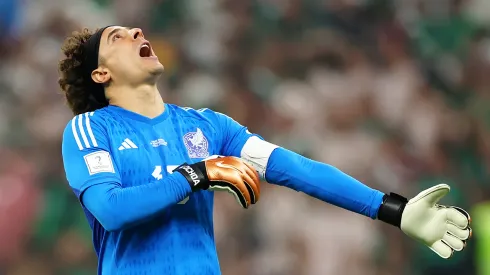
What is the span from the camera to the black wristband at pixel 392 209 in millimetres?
3082

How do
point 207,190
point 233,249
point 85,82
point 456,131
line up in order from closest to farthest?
1. point 207,190
2. point 85,82
3. point 233,249
4. point 456,131

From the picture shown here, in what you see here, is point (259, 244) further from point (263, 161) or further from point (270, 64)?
point (263, 161)

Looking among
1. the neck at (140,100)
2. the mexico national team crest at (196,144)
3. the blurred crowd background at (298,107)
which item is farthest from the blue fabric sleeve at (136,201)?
the blurred crowd background at (298,107)

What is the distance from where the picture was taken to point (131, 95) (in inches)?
129

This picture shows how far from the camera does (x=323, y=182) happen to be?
316cm

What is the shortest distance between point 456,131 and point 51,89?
327cm

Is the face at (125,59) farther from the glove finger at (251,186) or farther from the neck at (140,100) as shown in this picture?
the glove finger at (251,186)

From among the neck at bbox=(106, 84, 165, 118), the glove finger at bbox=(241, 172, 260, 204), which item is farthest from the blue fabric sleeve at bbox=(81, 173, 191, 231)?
the neck at bbox=(106, 84, 165, 118)

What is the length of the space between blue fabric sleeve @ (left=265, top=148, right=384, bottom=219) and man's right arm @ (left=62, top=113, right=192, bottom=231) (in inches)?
20.2

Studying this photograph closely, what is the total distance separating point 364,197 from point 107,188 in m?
0.98

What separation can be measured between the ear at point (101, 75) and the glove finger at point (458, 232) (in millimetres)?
1489

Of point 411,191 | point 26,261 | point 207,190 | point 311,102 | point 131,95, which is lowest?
point 26,261

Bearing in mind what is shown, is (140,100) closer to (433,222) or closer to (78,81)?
(78,81)

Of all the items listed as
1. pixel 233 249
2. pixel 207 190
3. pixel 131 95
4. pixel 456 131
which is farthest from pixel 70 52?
pixel 456 131
